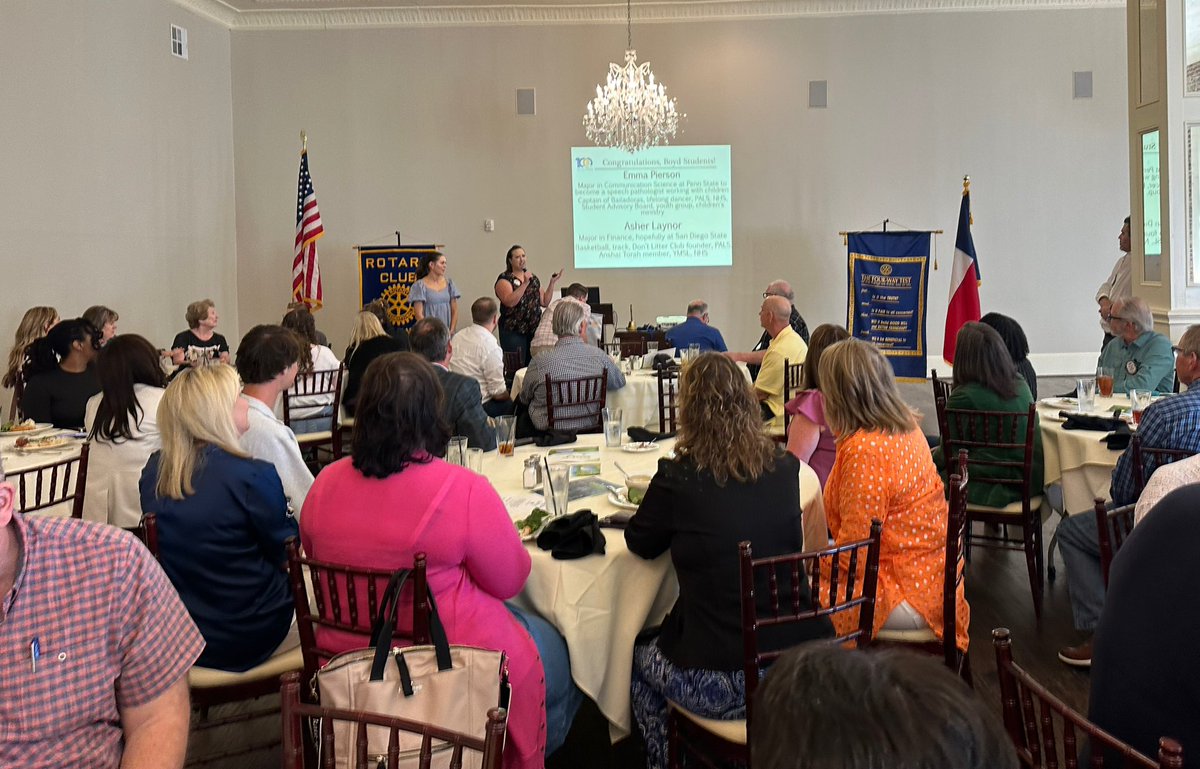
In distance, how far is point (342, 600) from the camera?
2.61m

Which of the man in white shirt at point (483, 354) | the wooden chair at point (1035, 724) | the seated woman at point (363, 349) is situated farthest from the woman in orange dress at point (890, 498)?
the man in white shirt at point (483, 354)

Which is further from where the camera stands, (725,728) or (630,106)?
(630,106)

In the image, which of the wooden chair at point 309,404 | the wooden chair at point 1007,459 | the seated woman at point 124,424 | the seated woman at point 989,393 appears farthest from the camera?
the wooden chair at point 309,404

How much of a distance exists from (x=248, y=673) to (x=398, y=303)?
25.6 feet

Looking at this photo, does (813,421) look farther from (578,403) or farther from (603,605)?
(578,403)

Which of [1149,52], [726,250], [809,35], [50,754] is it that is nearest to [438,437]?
[50,754]

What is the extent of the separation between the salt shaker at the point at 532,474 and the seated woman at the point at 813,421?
99 centimetres

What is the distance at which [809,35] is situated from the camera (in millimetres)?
10570

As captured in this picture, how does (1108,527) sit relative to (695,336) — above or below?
below

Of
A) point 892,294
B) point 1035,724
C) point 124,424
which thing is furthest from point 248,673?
point 892,294

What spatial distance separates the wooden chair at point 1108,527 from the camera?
243 centimetres

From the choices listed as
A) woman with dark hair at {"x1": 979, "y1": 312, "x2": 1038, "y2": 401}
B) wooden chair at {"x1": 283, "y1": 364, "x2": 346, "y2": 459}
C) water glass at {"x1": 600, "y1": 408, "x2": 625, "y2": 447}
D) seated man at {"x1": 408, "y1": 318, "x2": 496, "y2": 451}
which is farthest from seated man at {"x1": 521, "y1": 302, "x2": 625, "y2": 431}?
woman with dark hair at {"x1": 979, "y1": 312, "x2": 1038, "y2": 401}

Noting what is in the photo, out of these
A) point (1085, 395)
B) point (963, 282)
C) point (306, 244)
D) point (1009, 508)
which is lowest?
point (1009, 508)

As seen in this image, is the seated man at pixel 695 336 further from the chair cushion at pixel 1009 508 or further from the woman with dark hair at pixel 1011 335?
the chair cushion at pixel 1009 508
